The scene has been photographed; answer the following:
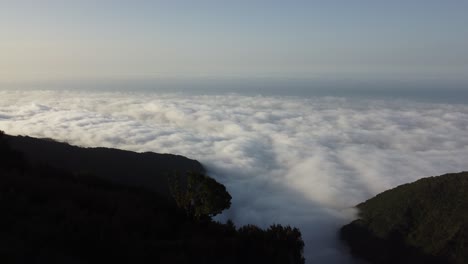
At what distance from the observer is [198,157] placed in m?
167

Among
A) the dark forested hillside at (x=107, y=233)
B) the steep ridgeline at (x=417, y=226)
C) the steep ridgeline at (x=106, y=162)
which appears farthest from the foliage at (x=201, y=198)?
the steep ridgeline at (x=417, y=226)

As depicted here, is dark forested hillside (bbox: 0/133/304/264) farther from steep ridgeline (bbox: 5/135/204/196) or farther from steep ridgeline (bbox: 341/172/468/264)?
steep ridgeline (bbox: 341/172/468/264)

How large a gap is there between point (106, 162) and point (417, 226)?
72.6 meters

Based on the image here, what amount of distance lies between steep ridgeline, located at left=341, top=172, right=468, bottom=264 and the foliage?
58.4 meters

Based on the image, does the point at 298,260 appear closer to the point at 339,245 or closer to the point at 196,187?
the point at 196,187

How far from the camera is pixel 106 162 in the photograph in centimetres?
10388

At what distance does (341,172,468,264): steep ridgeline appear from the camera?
268 ft

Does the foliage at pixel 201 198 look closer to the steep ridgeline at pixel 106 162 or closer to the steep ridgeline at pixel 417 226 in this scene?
the steep ridgeline at pixel 106 162

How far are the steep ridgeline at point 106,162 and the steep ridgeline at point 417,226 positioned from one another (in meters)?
45.2

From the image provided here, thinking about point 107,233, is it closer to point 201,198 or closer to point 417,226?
point 201,198

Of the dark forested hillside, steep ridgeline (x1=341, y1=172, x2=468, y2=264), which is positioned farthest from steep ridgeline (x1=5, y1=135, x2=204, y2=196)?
the dark forested hillside

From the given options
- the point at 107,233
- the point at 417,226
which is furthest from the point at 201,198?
the point at 417,226

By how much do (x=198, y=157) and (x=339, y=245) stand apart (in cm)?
7956

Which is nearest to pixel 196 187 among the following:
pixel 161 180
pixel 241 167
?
pixel 161 180
